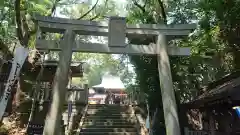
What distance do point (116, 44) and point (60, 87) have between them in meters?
2.33

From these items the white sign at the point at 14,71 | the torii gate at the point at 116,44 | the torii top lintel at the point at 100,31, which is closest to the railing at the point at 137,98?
the torii gate at the point at 116,44

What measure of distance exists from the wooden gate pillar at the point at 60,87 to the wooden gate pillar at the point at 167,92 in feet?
10.2

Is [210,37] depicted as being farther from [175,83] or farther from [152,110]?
[152,110]

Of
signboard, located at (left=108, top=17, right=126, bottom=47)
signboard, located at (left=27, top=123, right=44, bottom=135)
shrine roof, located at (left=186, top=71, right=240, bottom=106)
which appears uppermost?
signboard, located at (left=108, top=17, right=126, bottom=47)

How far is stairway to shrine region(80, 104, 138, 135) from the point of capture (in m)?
11.6

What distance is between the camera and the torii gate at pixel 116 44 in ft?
24.0

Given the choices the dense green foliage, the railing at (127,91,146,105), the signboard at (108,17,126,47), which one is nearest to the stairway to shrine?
the railing at (127,91,146,105)

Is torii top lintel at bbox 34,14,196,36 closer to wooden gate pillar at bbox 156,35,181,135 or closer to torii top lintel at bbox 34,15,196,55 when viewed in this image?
torii top lintel at bbox 34,15,196,55

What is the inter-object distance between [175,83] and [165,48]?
3.86m

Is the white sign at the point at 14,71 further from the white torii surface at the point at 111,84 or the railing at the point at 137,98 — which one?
the white torii surface at the point at 111,84

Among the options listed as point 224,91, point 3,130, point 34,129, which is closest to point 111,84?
point 3,130

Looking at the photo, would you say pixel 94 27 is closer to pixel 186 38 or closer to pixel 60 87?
pixel 60 87

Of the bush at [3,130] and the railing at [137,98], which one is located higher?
the railing at [137,98]

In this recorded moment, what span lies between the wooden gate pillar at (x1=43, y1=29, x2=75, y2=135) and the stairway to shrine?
4.79 m
